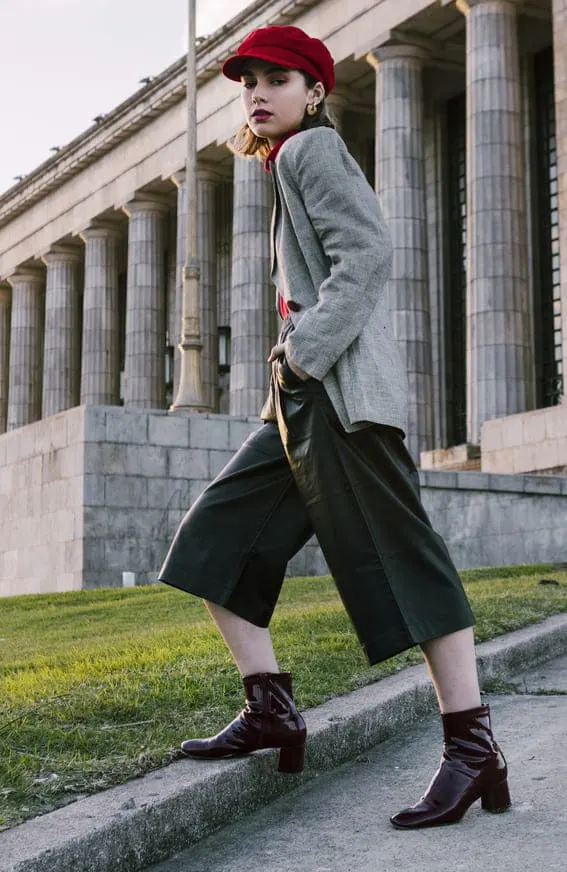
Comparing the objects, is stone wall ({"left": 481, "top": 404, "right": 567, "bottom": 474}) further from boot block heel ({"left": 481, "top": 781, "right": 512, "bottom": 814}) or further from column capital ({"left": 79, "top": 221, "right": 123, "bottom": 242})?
column capital ({"left": 79, "top": 221, "right": 123, "bottom": 242})

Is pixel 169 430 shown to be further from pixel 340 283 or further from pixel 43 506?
pixel 340 283

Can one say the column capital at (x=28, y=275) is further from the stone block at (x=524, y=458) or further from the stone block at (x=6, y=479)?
the stone block at (x=6, y=479)

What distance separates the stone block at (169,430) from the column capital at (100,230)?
28.3 metres

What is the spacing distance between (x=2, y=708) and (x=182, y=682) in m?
0.85

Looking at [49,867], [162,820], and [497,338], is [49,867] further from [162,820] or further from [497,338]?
[497,338]

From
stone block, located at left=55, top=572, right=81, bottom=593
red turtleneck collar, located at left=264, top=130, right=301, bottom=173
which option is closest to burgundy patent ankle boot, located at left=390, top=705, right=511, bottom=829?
red turtleneck collar, located at left=264, top=130, right=301, bottom=173

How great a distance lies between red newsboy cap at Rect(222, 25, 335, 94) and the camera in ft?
14.2

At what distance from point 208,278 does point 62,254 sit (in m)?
11.2

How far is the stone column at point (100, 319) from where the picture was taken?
4691 cm

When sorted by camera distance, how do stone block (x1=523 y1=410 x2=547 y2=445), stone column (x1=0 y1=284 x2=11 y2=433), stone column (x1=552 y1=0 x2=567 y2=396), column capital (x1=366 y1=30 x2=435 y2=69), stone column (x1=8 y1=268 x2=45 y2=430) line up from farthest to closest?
stone column (x1=0 y1=284 x2=11 y2=433) → stone column (x1=8 y1=268 x2=45 y2=430) → column capital (x1=366 y1=30 x2=435 y2=69) → stone column (x1=552 y1=0 x2=567 y2=396) → stone block (x1=523 y1=410 x2=547 y2=445)

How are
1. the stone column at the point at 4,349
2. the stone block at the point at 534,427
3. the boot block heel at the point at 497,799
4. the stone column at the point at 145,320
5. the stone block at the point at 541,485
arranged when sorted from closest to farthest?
the boot block heel at the point at 497,799 < the stone block at the point at 541,485 < the stone block at the point at 534,427 < the stone column at the point at 145,320 < the stone column at the point at 4,349

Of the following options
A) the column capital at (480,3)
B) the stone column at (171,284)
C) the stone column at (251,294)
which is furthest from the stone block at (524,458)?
the stone column at (171,284)

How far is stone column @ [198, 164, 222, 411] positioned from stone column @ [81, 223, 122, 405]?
18.5 feet

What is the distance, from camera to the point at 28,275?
178ft
